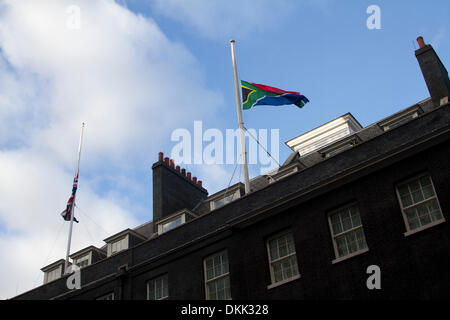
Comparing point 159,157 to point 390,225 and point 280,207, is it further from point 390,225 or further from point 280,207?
point 390,225

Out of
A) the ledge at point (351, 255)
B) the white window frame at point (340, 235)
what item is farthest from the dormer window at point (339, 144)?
the ledge at point (351, 255)

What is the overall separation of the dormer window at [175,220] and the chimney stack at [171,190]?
82 cm

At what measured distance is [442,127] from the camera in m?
21.5

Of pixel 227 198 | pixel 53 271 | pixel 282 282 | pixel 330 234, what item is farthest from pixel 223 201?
pixel 53 271

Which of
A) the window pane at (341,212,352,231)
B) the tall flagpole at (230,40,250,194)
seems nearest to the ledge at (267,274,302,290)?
the window pane at (341,212,352,231)

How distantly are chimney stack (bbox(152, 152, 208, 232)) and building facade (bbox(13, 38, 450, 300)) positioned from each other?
90.2 inches

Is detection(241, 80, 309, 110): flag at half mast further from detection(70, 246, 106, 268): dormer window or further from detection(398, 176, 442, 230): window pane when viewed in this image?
detection(70, 246, 106, 268): dormer window

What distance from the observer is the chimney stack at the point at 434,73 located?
27.2 m

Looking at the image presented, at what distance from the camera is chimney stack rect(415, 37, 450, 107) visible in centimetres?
2723

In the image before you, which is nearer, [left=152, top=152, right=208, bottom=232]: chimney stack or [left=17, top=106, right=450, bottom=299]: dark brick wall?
[left=17, top=106, right=450, bottom=299]: dark brick wall
